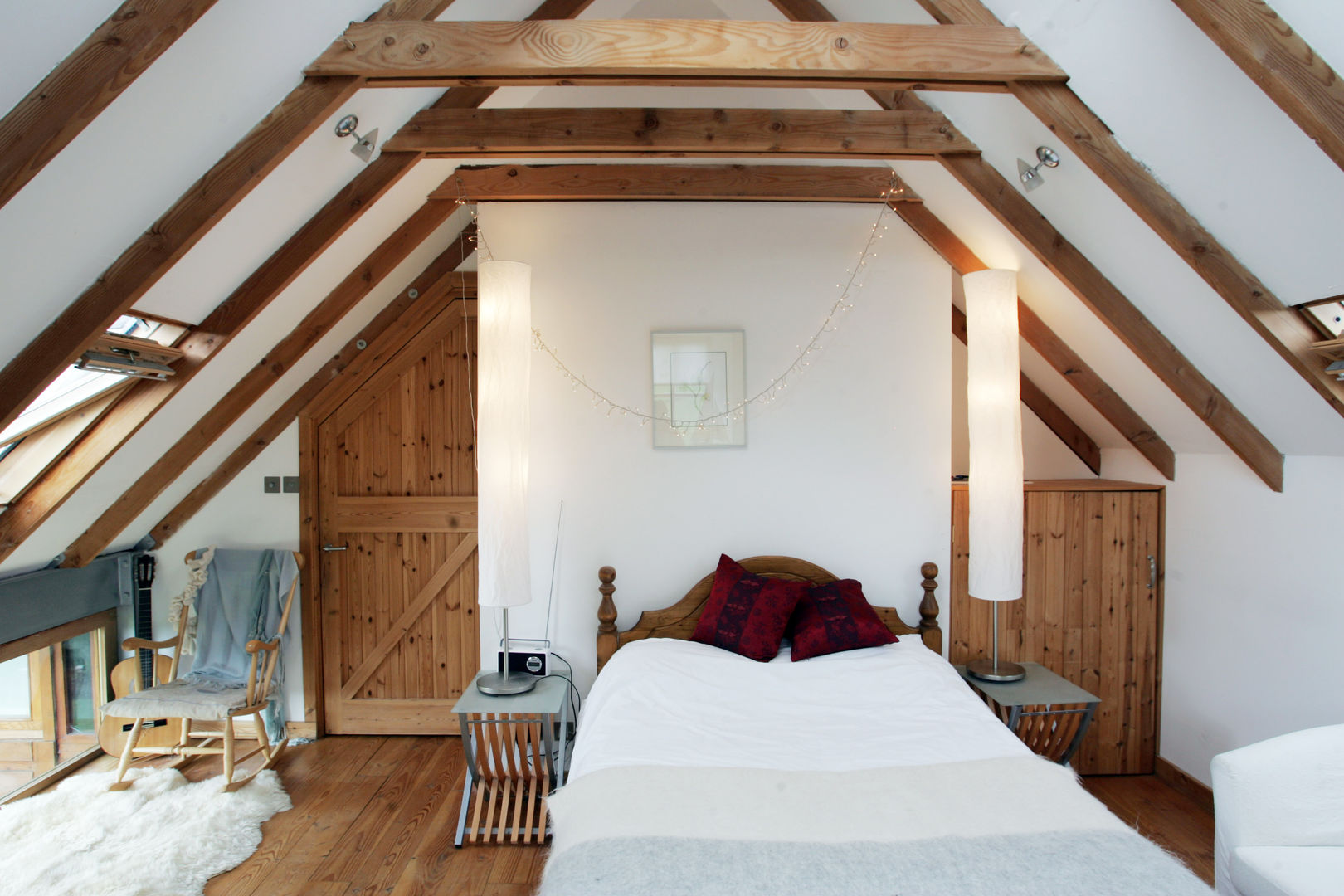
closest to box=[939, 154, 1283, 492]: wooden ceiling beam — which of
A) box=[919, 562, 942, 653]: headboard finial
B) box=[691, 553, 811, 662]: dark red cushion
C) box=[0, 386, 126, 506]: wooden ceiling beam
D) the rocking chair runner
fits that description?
box=[919, 562, 942, 653]: headboard finial

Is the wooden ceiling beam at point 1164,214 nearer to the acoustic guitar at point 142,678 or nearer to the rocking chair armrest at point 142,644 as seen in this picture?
the rocking chair armrest at point 142,644

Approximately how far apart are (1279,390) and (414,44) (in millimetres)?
3043

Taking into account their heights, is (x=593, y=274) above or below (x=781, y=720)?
above

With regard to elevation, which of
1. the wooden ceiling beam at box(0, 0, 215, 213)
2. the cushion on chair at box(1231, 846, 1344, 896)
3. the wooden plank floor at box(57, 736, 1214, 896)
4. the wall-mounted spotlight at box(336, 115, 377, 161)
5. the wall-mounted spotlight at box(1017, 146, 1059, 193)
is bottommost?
the wooden plank floor at box(57, 736, 1214, 896)

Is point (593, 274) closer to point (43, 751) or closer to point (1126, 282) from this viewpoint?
point (1126, 282)

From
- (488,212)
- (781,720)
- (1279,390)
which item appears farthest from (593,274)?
(1279,390)

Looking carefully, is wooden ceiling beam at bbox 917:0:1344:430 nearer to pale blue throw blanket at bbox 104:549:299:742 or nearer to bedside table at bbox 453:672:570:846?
bedside table at bbox 453:672:570:846

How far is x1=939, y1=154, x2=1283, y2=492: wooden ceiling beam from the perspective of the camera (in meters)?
2.71

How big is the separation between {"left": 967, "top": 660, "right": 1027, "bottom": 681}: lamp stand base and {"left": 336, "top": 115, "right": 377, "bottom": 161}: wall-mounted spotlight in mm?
3117

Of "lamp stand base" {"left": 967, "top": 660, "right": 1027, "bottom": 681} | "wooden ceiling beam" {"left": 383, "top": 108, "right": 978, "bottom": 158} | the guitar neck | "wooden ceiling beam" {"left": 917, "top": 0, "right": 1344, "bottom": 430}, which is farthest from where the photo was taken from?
the guitar neck

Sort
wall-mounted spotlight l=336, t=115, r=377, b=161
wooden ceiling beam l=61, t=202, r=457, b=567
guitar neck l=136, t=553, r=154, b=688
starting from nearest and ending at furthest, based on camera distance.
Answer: wall-mounted spotlight l=336, t=115, r=377, b=161
wooden ceiling beam l=61, t=202, r=457, b=567
guitar neck l=136, t=553, r=154, b=688

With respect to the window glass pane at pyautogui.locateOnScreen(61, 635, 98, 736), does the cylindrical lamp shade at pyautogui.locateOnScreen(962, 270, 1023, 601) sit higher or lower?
higher

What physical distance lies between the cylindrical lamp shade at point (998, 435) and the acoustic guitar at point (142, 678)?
3940 mm

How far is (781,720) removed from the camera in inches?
95.9
